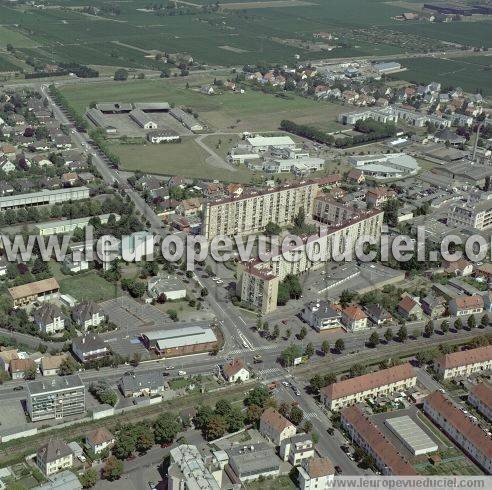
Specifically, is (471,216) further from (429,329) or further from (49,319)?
(49,319)

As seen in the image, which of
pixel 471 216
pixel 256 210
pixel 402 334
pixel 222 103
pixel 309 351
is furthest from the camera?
pixel 222 103

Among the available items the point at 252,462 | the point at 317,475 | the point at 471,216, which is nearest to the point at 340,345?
the point at 252,462

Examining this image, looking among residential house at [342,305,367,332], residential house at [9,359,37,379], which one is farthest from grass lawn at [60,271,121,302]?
residential house at [342,305,367,332]

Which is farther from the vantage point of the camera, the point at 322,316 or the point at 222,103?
the point at 222,103

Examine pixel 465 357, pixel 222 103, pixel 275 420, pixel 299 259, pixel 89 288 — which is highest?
pixel 222 103

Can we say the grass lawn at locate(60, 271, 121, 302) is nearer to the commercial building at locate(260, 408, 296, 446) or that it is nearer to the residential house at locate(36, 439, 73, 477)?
the residential house at locate(36, 439, 73, 477)

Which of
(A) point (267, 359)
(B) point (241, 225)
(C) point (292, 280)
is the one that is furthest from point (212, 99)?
(A) point (267, 359)

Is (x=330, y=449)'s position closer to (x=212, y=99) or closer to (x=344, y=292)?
(x=344, y=292)
